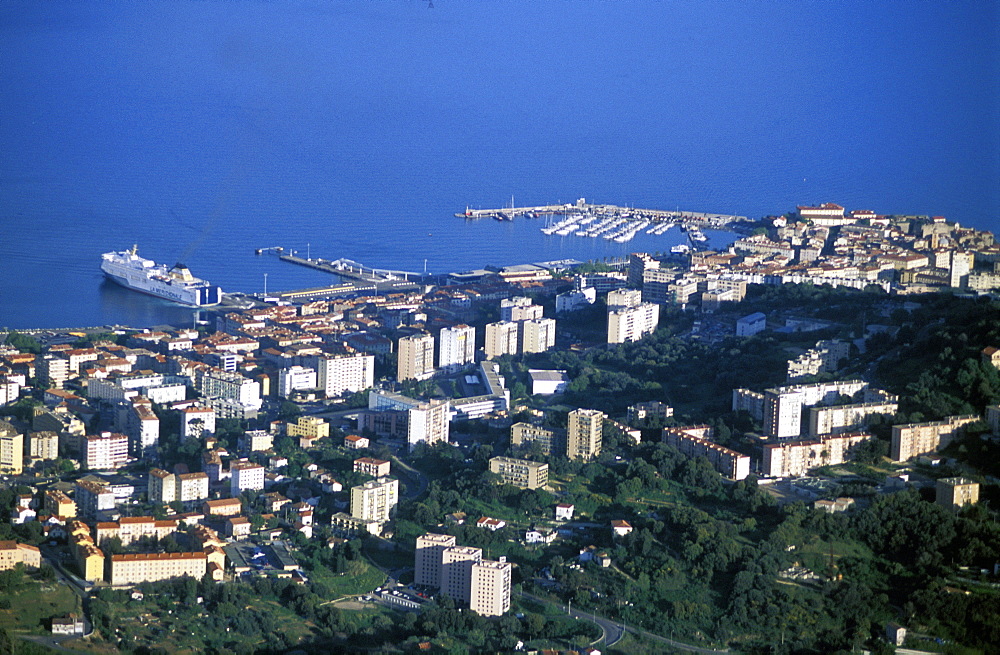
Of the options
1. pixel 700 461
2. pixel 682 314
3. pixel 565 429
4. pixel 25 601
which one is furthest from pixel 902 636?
pixel 682 314

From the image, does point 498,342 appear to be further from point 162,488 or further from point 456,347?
point 162,488

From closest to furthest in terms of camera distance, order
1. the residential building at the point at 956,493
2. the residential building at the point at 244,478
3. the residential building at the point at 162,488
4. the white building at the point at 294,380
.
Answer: the residential building at the point at 956,493 < the residential building at the point at 162,488 < the residential building at the point at 244,478 < the white building at the point at 294,380

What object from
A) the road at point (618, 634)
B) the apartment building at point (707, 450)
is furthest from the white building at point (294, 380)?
the road at point (618, 634)

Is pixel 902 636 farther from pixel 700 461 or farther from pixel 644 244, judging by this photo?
pixel 644 244

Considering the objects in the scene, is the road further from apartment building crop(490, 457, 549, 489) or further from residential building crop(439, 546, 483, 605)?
apartment building crop(490, 457, 549, 489)

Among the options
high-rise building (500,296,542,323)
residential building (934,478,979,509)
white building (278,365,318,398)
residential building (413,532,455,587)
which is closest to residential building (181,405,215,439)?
white building (278,365,318,398)

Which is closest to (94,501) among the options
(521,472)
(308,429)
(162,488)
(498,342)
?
(162,488)

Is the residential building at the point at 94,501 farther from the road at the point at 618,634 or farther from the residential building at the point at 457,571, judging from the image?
the road at the point at 618,634
